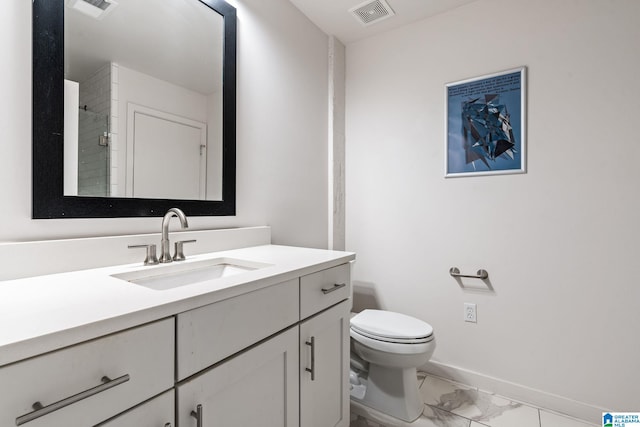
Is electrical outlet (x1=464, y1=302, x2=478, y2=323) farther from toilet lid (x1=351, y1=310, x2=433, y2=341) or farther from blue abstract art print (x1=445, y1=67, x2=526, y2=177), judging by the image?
blue abstract art print (x1=445, y1=67, x2=526, y2=177)

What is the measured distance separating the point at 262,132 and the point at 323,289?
96 cm

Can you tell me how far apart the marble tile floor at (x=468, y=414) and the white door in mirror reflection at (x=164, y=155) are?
4.49ft

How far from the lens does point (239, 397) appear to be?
0.85 m

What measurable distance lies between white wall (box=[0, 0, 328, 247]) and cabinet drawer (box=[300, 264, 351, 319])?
0.58 meters

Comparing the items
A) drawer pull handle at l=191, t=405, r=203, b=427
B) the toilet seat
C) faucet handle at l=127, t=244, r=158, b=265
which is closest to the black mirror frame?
faucet handle at l=127, t=244, r=158, b=265

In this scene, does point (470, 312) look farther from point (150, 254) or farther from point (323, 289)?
point (150, 254)

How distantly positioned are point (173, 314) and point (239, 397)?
0.34m

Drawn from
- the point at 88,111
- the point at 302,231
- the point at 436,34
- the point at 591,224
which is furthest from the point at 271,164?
the point at 591,224

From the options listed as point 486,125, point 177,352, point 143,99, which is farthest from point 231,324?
point 486,125

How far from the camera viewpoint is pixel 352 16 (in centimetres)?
200

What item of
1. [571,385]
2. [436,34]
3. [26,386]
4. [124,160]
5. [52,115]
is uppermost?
[436,34]

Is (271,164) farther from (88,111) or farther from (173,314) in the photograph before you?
(173,314)

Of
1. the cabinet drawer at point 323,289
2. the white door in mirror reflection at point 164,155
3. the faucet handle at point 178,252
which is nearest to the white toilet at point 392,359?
the cabinet drawer at point 323,289

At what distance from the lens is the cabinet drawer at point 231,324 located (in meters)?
0.72
